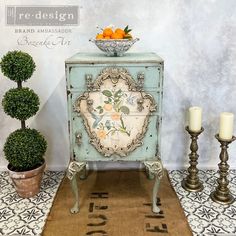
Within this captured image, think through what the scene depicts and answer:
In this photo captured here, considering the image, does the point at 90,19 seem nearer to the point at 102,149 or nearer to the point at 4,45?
the point at 4,45

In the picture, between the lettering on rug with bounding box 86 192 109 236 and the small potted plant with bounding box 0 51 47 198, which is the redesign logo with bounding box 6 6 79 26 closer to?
the small potted plant with bounding box 0 51 47 198

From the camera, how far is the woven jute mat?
5.95 feet

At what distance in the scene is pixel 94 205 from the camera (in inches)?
81.0

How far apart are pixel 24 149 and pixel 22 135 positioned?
0.10 m

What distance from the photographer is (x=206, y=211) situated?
6.54ft

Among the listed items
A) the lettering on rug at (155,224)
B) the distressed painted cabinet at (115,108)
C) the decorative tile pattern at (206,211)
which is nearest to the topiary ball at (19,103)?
the distressed painted cabinet at (115,108)

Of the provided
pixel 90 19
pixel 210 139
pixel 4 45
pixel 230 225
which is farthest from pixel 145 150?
pixel 4 45

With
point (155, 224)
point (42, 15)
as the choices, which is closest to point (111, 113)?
point (155, 224)

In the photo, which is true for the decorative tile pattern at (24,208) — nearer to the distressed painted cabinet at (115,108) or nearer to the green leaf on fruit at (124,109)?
the distressed painted cabinet at (115,108)

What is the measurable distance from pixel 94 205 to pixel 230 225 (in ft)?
2.76

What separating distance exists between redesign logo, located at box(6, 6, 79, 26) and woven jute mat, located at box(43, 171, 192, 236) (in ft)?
3.88

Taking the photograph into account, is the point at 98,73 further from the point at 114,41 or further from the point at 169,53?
the point at 169,53

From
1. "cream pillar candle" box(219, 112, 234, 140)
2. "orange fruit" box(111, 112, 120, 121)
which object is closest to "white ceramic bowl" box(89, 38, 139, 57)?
"orange fruit" box(111, 112, 120, 121)

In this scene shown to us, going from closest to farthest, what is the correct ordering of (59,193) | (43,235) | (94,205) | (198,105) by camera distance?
(43,235) < (94,205) < (59,193) < (198,105)
